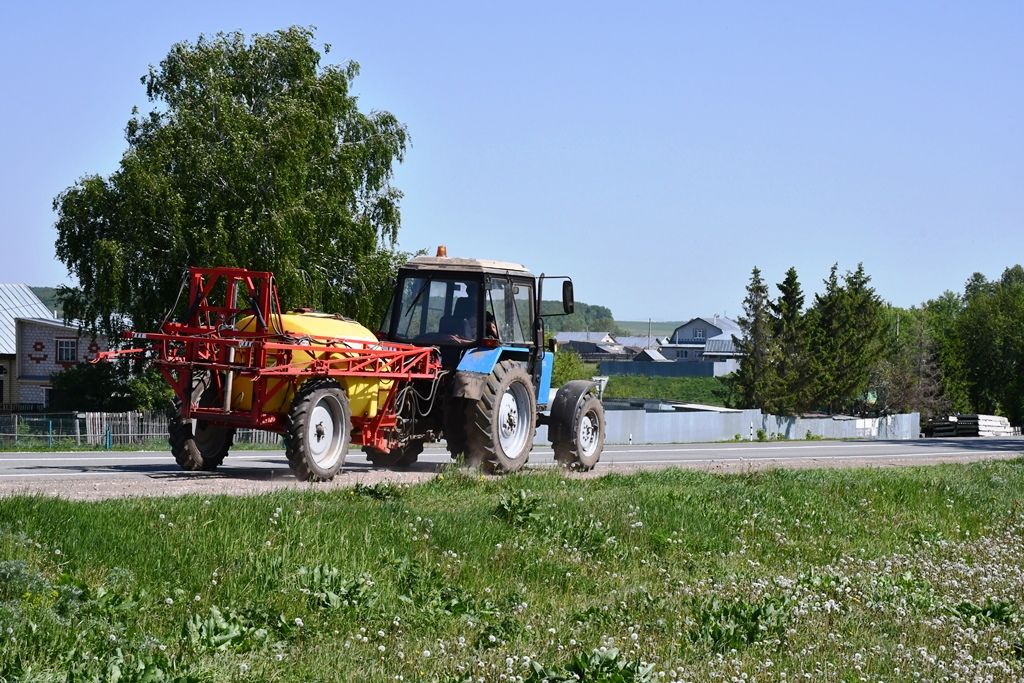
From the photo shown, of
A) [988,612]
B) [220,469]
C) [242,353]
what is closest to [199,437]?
[220,469]

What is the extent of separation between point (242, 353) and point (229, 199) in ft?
96.0

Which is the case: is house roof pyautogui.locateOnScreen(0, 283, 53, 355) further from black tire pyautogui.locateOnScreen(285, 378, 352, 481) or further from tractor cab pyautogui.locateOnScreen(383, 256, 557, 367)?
black tire pyautogui.locateOnScreen(285, 378, 352, 481)

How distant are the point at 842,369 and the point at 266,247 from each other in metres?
51.7

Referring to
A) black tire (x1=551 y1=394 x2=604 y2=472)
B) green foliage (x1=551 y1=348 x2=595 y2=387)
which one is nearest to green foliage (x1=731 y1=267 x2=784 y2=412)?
green foliage (x1=551 y1=348 x2=595 y2=387)

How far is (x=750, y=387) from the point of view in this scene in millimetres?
81312

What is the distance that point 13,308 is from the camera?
75312mm

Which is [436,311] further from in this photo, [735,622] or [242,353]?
[735,622]

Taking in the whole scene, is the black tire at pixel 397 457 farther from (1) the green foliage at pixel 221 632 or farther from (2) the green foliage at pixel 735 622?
(1) the green foliage at pixel 221 632

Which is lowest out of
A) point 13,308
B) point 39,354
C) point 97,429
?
point 97,429

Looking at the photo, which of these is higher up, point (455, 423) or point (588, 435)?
point (455, 423)

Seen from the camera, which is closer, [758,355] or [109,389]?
[109,389]

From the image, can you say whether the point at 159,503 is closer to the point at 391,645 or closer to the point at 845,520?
the point at 391,645

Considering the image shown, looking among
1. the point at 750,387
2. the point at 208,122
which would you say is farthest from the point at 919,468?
the point at 750,387

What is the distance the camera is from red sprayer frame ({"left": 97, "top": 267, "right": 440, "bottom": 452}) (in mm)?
14414
